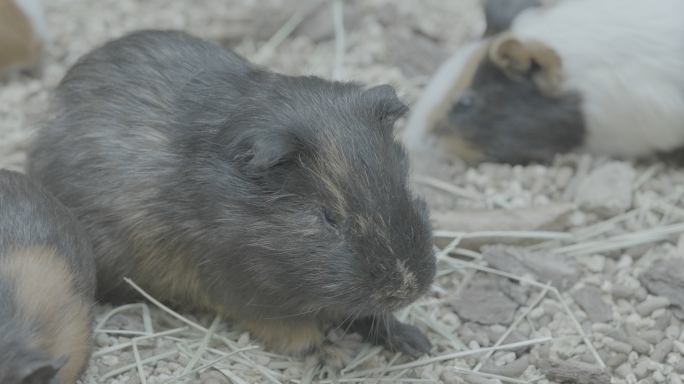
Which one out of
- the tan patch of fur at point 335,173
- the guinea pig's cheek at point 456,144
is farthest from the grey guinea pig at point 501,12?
the tan patch of fur at point 335,173

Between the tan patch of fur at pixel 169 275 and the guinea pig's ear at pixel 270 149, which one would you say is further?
the tan patch of fur at pixel 169 275

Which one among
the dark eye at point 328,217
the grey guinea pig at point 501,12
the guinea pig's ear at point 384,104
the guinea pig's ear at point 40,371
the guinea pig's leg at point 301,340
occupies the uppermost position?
the guinea pig's ear at point 384,104

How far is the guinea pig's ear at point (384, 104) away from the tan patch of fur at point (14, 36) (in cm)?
306

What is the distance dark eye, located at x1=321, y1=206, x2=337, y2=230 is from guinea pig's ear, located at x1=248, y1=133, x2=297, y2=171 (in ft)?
0.84

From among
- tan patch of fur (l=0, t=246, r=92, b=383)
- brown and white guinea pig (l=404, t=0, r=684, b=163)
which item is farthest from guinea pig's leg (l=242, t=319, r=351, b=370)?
brown and white guinea pig (l=404, t=0, r=684, b=163)

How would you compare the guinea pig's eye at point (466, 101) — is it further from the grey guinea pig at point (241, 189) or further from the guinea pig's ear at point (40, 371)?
the guinea pig's ear at point (40, 371)

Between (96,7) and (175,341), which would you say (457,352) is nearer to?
(175,341)

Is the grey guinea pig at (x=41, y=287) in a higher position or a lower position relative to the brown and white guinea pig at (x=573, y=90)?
higher

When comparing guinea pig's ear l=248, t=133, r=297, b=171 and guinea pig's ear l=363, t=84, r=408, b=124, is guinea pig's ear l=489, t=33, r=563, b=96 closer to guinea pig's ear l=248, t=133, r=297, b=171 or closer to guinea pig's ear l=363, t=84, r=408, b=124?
guinea pig's ear l=363, t=84, r=408, b=124

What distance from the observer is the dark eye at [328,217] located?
3.17 m

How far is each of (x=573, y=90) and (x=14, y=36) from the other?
143 inches

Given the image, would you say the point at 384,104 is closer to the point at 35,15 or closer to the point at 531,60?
the point at 531,60

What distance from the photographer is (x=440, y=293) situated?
13.6 ft

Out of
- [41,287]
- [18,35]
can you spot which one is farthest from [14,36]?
[41,287]
